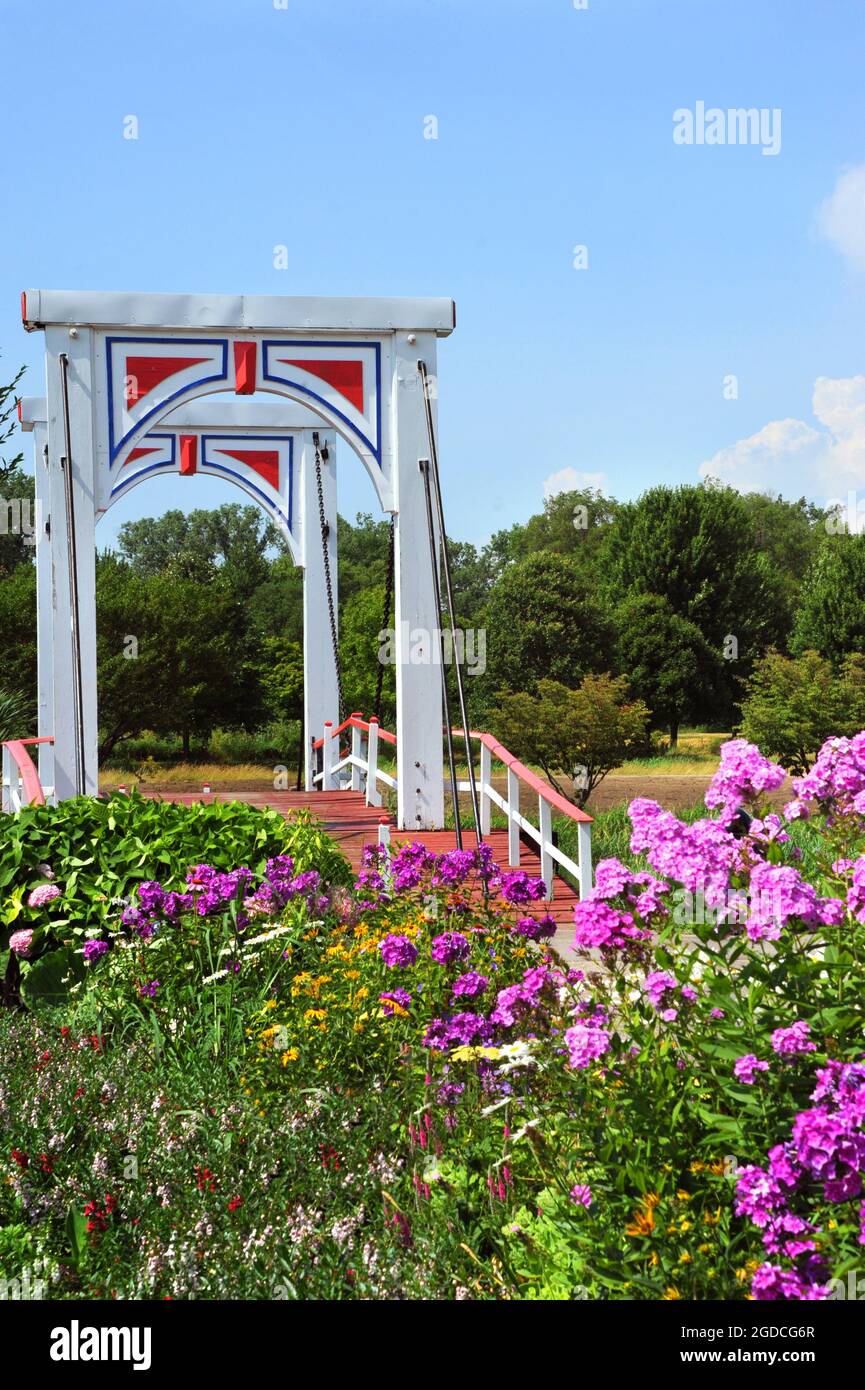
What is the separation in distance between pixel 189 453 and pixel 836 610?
24426 mm

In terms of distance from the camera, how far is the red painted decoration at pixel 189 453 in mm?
13820

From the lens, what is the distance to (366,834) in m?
9.77

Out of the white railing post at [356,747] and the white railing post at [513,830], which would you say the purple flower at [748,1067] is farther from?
the white railing post at [356,747]

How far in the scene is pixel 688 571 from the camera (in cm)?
3856

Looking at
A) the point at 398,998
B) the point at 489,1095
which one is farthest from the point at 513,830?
the point at 489,1095

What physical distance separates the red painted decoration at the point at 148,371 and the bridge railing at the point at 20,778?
2.63m

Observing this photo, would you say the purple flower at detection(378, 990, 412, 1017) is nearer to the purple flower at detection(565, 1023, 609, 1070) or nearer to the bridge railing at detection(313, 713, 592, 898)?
the purple flower at detection(565, 1023, 609, 1070)

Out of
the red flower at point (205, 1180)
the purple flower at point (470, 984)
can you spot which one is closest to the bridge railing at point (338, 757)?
the purple flower at point (470, 984)

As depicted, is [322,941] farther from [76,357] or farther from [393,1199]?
[76,357]

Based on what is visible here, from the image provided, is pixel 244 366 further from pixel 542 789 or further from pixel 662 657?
pixel 662 657

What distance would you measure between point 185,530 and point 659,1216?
61001mm

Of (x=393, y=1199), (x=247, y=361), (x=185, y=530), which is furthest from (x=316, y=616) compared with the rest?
(x=185, y=530)

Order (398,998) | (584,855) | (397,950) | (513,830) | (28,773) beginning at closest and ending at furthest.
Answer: (398,998) < (397,950) < (584,855) < (513,830) < (28,773)

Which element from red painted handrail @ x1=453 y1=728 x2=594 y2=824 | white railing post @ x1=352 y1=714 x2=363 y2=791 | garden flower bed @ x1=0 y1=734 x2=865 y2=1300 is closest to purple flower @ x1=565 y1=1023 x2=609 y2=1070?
garden flower bed @ x1=0 y1=734 x2=865 y2=1300
